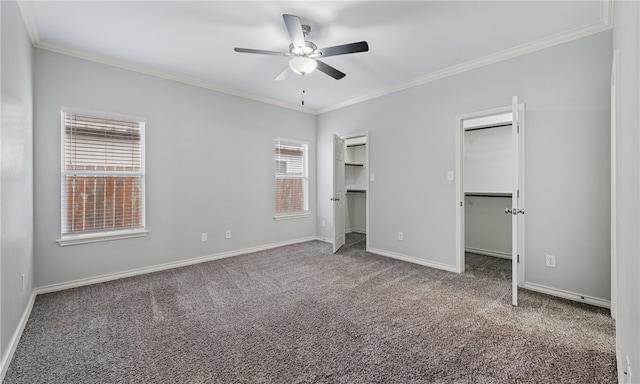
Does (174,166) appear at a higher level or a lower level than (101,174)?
higher

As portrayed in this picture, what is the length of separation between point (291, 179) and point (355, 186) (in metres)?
1.96

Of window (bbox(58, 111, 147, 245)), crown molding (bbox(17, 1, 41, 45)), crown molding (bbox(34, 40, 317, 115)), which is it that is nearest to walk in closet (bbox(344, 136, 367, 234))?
crown molding (bbox(34, 40, 317, 115))

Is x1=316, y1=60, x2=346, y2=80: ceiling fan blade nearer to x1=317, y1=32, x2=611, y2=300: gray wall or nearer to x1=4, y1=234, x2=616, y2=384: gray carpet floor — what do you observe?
x1=317, y1=32, x2=611, y2=300: gray wall

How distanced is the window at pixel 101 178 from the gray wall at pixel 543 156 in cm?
371

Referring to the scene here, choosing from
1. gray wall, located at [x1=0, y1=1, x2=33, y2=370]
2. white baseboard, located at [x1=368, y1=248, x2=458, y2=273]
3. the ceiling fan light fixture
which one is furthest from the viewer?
white baseboard, located at [x1=368, y1=248, x2=458, y2=273]

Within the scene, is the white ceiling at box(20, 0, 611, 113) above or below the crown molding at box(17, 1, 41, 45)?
above

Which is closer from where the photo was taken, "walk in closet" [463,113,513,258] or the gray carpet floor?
the gray carpet floor

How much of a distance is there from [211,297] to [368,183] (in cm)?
292

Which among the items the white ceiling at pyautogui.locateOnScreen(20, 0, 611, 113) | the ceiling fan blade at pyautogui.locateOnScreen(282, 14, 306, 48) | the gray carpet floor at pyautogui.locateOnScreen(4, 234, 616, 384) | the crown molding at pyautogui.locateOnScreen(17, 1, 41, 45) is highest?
the white ceiling at pyautogui.locateOnScreen(20, 0, 611, 113)

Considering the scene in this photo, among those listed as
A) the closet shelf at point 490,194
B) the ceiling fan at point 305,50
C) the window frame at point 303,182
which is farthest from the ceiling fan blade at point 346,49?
the closet shelf at point 490,194

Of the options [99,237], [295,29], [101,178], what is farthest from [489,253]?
[101,178]

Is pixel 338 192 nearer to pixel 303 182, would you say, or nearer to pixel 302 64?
pixel 303 182

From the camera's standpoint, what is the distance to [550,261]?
289 centimetres

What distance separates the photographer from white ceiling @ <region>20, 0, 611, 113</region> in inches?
93.0
